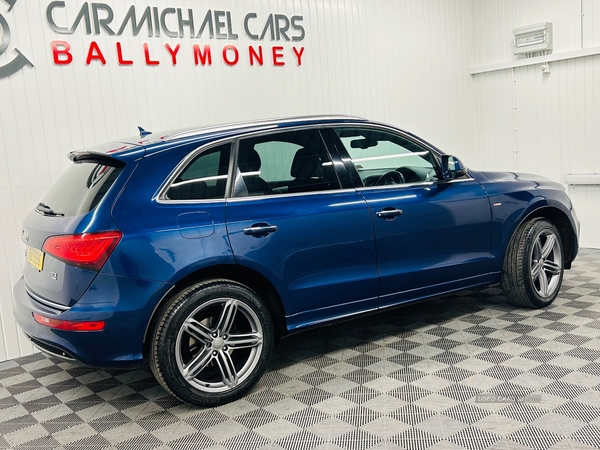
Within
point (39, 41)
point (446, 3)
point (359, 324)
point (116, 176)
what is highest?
point (446, 3)

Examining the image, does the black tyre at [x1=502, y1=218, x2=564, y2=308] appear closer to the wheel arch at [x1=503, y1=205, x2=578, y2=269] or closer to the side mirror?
the wheel arch at [x1=503, y1=205, x2=578, y2=269]

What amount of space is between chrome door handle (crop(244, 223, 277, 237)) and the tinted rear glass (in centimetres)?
78

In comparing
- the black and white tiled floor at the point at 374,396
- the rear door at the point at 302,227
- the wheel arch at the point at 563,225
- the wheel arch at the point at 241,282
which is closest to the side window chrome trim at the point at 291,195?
the rear door at the point at 302,227

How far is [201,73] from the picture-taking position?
5.47 m

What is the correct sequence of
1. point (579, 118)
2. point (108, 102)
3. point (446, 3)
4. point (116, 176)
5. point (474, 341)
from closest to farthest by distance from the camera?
point (116, 176) → point (474, 341) → point (108, 102) → point (579, 118) → point (446, 3)

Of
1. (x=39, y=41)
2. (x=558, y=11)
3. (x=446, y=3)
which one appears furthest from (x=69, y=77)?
(x=558, y=11)

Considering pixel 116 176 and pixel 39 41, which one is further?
pixel 39 41

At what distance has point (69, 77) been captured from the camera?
15.6 ft

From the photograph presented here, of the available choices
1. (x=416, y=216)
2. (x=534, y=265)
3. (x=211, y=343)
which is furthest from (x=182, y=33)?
(x=534, y=265)

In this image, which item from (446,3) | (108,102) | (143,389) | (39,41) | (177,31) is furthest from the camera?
(446,3)

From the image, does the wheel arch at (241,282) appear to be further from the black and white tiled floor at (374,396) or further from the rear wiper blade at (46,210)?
the rear wiper blade at (46,210)

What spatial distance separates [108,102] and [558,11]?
5050mm

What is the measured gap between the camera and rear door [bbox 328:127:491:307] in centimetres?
396

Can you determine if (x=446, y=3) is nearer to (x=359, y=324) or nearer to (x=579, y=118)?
(x=579, y=118)
